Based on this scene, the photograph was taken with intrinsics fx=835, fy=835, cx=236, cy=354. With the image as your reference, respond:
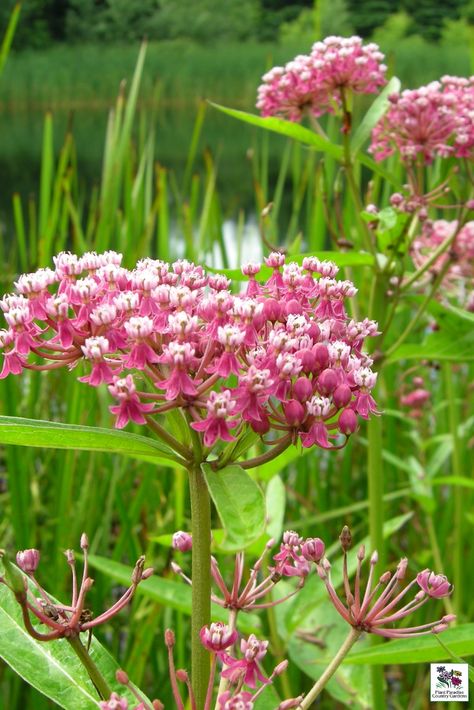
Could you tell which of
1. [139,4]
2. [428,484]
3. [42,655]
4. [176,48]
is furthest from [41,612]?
[176,48]

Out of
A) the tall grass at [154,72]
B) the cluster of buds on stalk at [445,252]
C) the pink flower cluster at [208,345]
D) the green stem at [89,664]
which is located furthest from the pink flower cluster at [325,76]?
the tall grass at [154,72]

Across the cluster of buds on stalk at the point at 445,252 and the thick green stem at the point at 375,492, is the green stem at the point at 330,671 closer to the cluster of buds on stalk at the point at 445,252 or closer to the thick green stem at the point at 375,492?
the thick green stem at the point at 375,492

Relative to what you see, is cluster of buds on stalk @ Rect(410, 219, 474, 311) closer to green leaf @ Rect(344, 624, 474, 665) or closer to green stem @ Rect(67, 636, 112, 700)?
green leaf @ Rect(344, 624, 474, 665)

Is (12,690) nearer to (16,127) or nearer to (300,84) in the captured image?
(300,84)

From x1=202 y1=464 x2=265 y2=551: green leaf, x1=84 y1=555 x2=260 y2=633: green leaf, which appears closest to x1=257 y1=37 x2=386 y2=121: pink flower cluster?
Answer: x1=84 y1=555 x2=260 y2=633: green leaf

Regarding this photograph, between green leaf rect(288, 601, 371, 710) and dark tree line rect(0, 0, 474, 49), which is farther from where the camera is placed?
dark tree line rect(0, 0, 474, 49)

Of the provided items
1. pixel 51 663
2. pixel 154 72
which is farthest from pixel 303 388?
pixel 154 72
